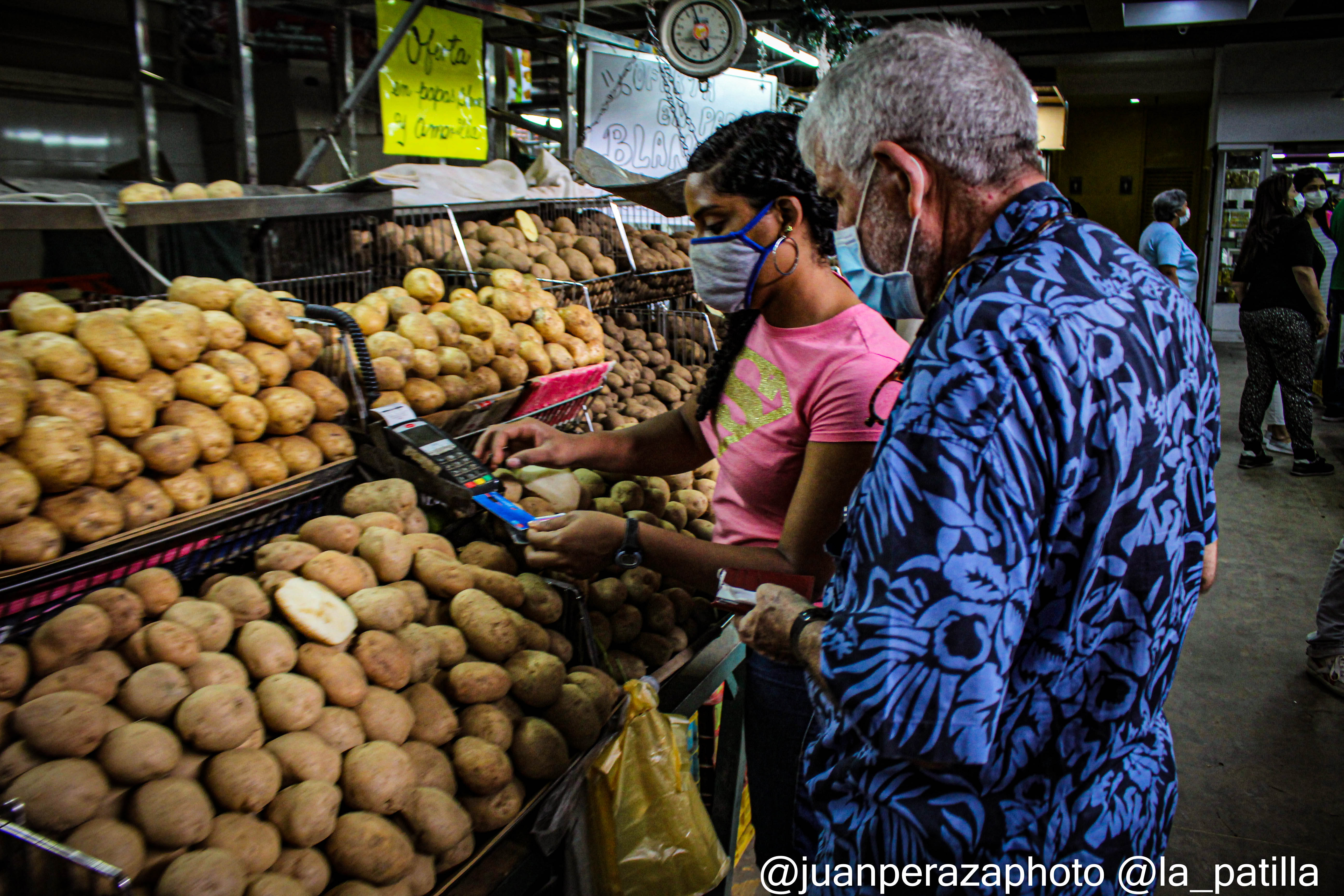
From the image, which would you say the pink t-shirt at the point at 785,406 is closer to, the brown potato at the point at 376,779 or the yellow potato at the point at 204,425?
the brown potato at the point at 376,779

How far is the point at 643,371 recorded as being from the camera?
3.63m

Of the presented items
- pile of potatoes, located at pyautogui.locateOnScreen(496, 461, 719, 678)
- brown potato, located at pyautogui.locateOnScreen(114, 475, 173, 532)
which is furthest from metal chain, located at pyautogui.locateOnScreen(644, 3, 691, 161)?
brown potato, located at pyautogui.locateOnScreen(114, 475, 173, 532)

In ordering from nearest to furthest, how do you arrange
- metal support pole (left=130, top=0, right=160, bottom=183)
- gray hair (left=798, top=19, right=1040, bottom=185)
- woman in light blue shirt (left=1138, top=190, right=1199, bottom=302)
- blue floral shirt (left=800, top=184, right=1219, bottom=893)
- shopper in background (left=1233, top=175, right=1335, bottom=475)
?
blue floral shirt (left=800, top=184, right=1219, bottom=893)
gray hair (left=798, top=19, right=1040, bottom=185)
metal support pole (left=130, top=0, right=160, bottom=183)
shopper in background (left=1233, top=175, right=1335, bottom=475)
woman in light blue shirt (left=1138, top=190, right=1199, bottom=302)

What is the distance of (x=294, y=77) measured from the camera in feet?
26.9

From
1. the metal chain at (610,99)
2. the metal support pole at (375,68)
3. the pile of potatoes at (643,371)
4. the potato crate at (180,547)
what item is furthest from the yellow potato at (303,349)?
the metal chain at (610,99)

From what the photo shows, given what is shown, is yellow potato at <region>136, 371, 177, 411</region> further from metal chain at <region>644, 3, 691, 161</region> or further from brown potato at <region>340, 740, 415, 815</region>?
metal chain at <region>644, 3, 691, 161</region>

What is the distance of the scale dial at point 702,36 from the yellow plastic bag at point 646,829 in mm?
3702

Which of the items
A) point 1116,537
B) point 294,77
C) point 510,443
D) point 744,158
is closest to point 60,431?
point 510,443

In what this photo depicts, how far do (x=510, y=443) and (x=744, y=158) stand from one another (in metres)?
0.95

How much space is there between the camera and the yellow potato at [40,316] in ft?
5.74

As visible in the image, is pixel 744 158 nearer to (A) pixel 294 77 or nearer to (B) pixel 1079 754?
(B) pixel 1079 754

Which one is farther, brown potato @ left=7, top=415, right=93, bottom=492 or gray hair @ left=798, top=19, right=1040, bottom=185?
brown potato @ left=7, top=415, right=93, bottom=492

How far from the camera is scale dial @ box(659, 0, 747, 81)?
434 centimetres

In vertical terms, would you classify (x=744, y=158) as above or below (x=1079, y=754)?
above
